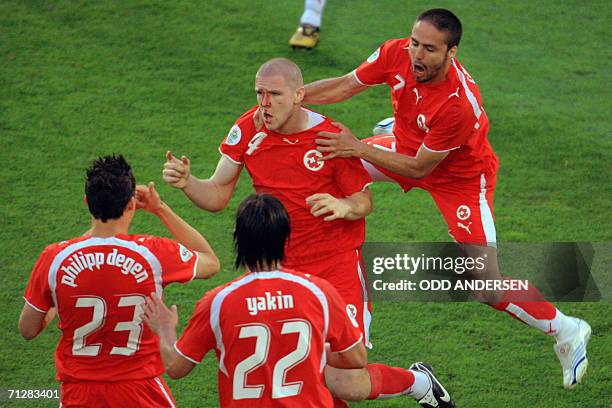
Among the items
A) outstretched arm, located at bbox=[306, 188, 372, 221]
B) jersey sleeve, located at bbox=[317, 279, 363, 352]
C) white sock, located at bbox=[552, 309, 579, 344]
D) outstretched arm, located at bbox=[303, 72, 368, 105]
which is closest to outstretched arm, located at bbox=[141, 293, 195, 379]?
jersey sleeve, located at bbox=[317, 279, 363, 352]

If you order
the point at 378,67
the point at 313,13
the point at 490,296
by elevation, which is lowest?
the point at 490,296

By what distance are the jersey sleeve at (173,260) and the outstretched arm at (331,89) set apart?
7.25 ft

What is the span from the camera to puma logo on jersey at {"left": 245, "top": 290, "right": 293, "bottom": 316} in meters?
3.85

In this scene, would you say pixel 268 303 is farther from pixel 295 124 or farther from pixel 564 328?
pixel 564 328

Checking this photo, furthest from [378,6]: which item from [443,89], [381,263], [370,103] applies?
[443,89]

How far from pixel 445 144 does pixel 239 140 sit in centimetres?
128

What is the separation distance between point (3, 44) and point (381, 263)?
520 cm

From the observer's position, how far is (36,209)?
7840mm

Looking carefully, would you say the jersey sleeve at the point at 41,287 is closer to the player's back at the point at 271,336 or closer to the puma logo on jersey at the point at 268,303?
the player's back at the point at 271,336

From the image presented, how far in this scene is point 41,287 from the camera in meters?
4.34

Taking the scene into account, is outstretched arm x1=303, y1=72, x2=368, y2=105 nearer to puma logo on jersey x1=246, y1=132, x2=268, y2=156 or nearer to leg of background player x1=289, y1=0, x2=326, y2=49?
puma logo on jersey x1=246, y1=132, x2=268, y2=156

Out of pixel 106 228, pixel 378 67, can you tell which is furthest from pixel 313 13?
pixel 106 228

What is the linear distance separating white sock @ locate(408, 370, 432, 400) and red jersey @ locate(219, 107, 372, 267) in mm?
878

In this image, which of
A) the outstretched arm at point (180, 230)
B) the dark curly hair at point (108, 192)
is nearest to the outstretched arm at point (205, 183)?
the outstretched arm at point (180, 230)
